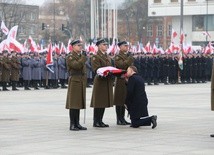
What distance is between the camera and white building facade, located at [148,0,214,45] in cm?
9056

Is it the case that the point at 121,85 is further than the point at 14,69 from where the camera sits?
No

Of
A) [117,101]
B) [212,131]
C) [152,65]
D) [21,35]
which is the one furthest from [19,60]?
[21,35]

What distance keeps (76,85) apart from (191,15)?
254 ft

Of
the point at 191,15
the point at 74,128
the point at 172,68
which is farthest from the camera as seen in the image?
the point at 191,15

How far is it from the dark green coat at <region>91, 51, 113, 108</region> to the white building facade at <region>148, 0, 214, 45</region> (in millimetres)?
75407

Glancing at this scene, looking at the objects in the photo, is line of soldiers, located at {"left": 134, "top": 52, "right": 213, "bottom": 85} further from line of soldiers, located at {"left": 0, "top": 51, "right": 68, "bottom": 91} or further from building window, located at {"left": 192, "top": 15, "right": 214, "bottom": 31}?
building window, located at {"left": 192, "top": 15, "right": 214, "bottom": 31}

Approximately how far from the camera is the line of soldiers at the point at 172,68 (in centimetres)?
3938

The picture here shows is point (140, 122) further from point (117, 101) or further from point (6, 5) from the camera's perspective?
point (6, 5)

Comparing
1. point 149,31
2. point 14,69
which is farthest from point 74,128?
point 149,31

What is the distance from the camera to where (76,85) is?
15.3 meters

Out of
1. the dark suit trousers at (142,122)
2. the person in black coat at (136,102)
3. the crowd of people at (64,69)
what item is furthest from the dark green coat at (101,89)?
the crowd of people at (64,69)

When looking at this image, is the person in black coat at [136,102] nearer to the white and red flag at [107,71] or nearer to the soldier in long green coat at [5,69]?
the white and red flag at [107,71]

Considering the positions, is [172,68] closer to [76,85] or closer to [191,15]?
[76,85]

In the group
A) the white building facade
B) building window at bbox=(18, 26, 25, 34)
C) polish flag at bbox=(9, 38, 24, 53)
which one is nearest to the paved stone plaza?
polish flag at bbox=(9, 38, 24, 53)
